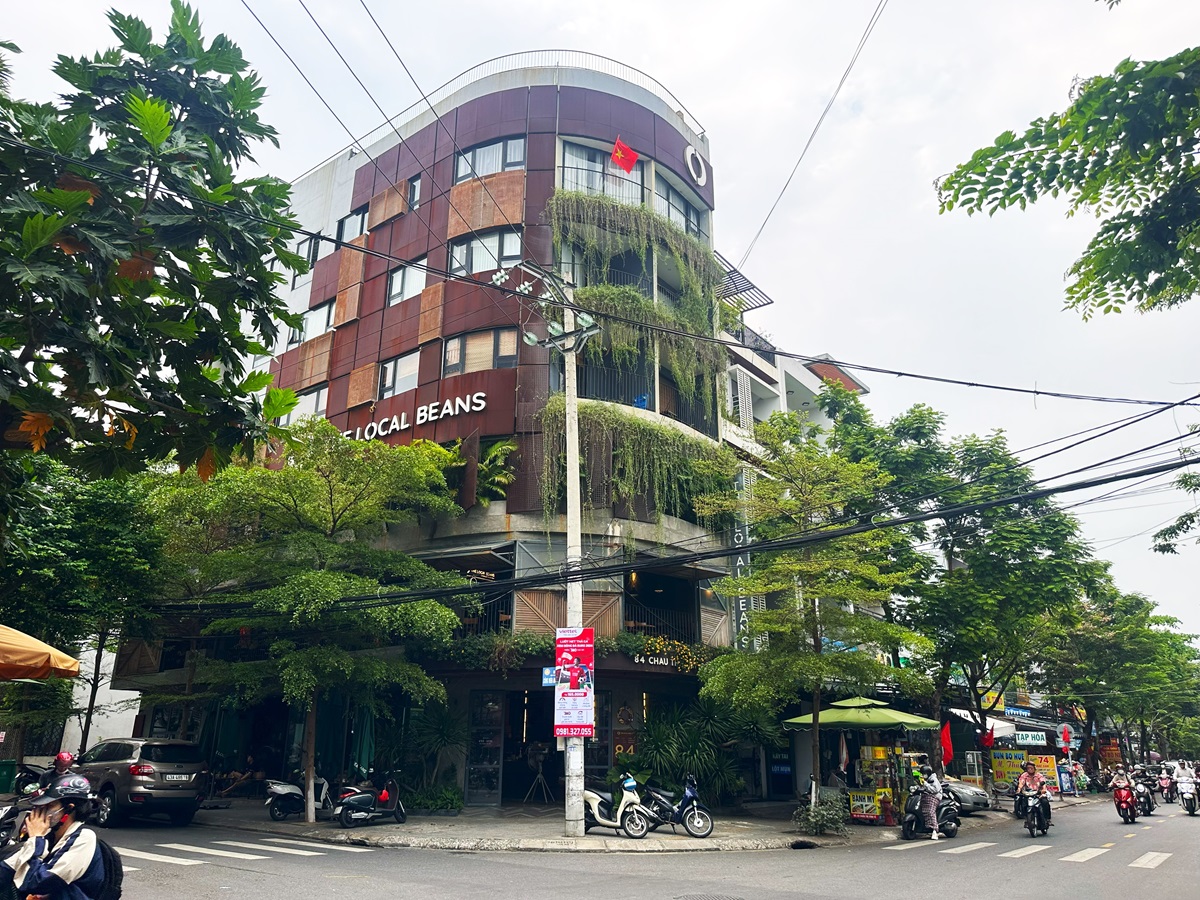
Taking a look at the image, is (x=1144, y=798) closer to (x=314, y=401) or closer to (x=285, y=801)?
(x=285, y=801)

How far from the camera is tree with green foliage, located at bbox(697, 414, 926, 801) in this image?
661 inches

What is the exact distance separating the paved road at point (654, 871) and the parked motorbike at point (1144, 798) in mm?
8294

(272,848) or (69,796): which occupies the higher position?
(69,796)

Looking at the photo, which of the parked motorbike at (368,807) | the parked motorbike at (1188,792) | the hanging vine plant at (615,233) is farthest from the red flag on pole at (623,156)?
the parked motorbike at (1188,792)

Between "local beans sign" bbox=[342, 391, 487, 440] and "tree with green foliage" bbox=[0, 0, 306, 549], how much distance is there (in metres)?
15.7

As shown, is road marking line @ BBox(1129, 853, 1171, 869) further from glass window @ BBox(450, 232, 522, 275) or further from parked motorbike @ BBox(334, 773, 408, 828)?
glass window @ BBox(450, 232, 522, 275)

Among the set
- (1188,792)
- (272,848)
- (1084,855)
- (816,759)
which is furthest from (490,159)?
(1188,792)

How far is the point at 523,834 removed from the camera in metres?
15.3

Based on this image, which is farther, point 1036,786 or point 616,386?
point 616,386

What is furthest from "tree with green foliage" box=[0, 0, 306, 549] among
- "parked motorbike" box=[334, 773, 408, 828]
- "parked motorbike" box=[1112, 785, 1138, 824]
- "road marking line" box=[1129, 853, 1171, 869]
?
"parked motorbike" box=[1112, 785, 1138, 824]

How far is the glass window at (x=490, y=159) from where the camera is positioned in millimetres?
24906

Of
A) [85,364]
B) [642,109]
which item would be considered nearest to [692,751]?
[85,364]

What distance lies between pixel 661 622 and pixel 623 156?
13836 mm

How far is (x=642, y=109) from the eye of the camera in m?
26.3
